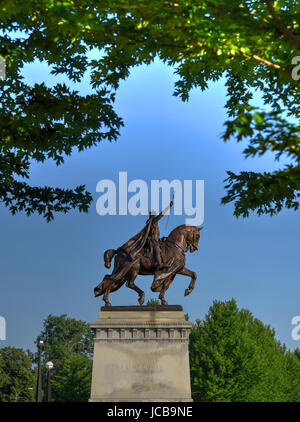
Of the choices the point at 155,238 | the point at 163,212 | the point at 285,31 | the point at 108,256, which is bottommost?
the point at 108,256

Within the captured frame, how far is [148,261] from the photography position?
55.7 ft

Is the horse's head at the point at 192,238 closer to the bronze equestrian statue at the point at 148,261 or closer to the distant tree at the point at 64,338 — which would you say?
the bronze equestrian statue at the point at 148,261

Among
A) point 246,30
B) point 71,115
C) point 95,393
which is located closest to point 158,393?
point 95,393

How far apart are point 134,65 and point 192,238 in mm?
6345

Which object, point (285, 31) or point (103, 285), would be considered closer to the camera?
point (285, 31)

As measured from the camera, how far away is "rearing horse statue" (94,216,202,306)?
663 inches

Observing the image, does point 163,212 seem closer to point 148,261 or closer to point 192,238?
point 192,238

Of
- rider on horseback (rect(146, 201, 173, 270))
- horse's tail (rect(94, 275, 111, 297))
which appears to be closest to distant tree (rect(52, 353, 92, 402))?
horse's tail (rect(94, 275, 111, 297))

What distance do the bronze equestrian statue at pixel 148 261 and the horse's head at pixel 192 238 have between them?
0.33 meters

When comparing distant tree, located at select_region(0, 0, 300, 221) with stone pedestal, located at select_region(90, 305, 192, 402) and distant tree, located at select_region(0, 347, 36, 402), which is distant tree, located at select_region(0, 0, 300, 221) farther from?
distant tree, located at select_region(0, 347, 36, 402)

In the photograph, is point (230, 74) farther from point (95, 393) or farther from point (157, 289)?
point (95, 393)

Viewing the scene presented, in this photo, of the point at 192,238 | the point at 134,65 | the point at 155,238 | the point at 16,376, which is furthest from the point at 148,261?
the point at 16,376

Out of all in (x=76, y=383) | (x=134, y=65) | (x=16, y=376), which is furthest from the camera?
(x=16, y=376)

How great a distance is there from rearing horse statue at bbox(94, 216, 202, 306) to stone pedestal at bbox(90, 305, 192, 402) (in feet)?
2.23
